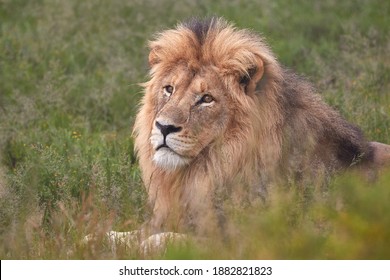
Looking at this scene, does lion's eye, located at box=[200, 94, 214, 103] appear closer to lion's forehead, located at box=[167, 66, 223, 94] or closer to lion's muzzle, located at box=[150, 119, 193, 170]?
lion's forehead, located at box=[167, 66, 223, 94]

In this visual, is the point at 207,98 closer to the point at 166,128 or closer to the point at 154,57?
the point at 166,128

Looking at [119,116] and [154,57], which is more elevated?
[154,57]

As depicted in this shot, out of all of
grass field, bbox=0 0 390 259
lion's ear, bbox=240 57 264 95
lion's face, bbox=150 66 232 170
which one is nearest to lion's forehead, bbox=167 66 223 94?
lion's face, bbox=150 66 232 170

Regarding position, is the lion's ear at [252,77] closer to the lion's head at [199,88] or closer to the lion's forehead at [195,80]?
the lion's head at [199,88]

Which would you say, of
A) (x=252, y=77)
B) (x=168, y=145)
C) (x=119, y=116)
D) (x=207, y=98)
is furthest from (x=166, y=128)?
(x=119, y=116)

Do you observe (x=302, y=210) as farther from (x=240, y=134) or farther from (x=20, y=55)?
(x=20, y=55)

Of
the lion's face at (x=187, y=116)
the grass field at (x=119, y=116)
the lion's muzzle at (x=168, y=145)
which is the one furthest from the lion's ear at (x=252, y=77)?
the grass field at (x=119, y=116)

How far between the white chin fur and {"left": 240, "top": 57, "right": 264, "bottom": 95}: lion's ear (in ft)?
2.07

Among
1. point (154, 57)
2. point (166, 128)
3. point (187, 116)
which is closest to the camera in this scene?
point (166, 128)

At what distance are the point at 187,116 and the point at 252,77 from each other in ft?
1.77

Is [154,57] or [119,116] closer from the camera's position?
[154,57]

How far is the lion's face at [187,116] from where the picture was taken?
611 centimetres

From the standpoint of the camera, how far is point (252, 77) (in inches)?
252
